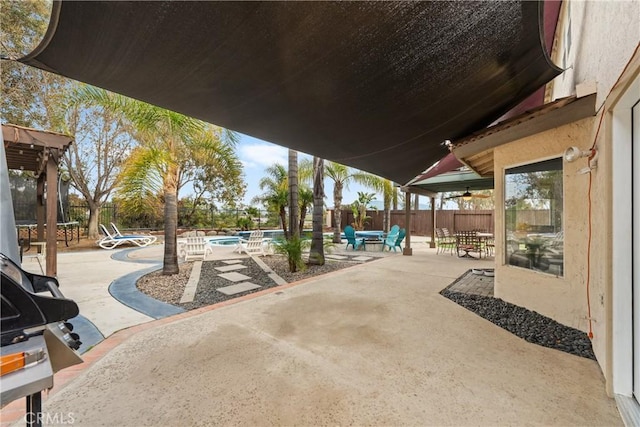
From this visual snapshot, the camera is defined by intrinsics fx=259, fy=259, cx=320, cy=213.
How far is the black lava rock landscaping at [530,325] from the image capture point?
303 centimetres

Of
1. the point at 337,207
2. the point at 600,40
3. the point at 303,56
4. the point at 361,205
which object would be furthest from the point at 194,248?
the point at 361,205

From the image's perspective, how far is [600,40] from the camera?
2617mm

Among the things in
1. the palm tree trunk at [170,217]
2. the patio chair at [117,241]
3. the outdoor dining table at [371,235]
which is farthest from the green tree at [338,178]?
the patio chair at [117,241]

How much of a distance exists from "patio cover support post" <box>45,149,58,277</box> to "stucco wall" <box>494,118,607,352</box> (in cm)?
892

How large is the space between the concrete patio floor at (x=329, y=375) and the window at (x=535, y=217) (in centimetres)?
129

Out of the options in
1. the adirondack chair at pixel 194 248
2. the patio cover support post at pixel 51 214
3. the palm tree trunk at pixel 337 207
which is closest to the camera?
the patio cover support post at pixel 51 214

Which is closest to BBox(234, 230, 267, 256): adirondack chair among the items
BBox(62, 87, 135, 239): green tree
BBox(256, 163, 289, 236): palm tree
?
BBox(256, 163, 289, 236): palm tree

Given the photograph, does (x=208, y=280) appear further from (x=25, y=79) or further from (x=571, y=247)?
(x=25, y=79)

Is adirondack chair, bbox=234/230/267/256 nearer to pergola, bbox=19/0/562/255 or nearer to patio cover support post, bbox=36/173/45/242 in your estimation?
patio cover support post, bbox=36/173/45/242

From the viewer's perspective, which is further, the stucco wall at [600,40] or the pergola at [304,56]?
the stucco wall at [600,40]

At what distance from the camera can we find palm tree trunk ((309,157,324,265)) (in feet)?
25.5

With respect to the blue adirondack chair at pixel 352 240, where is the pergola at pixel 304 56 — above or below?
above

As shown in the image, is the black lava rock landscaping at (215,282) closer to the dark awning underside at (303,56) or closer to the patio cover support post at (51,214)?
the patio cover support post at (51,214)

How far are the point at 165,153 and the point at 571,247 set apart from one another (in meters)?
7.61
